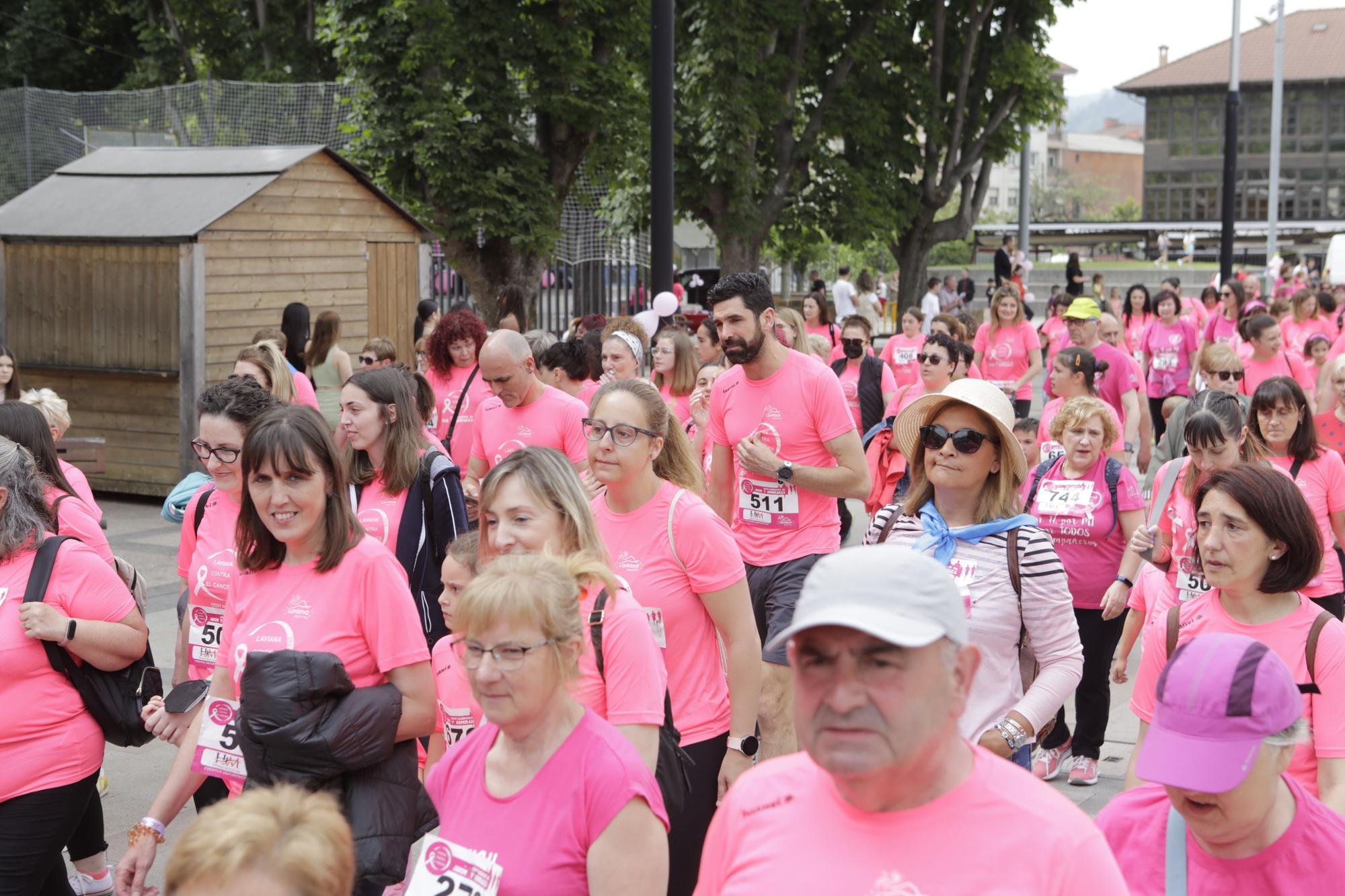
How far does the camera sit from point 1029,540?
3729 mm

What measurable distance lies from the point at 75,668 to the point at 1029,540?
108 inches

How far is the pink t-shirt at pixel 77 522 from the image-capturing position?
4523 millimetres

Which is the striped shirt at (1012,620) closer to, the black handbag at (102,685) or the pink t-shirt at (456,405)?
the black handbag at (102,685)

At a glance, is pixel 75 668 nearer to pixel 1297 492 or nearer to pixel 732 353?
pixel 732 353

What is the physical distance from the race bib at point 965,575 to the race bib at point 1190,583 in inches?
61.3

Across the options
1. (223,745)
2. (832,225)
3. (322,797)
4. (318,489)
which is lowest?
(223,745)

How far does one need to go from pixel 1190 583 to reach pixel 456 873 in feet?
11.0

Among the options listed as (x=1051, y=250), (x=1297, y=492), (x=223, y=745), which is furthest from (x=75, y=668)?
(x=1051, y=250)

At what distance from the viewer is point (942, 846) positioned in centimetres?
181

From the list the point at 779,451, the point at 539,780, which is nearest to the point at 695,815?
the point at 539,780

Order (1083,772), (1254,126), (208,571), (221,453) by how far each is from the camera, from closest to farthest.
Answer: (221,453), (208,571), (1083,772), (1254,126)

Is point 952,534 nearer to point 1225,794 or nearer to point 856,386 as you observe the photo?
point 1225,794

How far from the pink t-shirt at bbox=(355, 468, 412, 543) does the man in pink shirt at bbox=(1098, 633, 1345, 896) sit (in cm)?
294

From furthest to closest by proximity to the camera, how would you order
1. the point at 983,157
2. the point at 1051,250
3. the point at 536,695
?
1. the point at 1051,250
2. the point at 983,157
3. the point at 536,695
